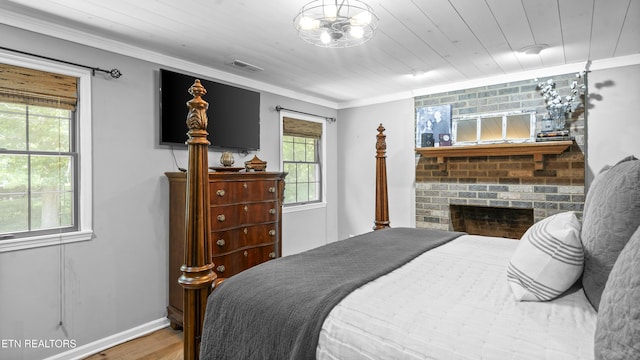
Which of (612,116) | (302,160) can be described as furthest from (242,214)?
(612,116)

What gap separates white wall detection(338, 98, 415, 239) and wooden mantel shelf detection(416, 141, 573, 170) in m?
0.42

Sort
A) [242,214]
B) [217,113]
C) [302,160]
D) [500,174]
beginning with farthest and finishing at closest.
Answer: [302,160], [500,174], [217,113], [242,214]

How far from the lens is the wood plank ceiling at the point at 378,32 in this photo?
2234 millimetres

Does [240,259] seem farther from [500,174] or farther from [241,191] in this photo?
[500,174]

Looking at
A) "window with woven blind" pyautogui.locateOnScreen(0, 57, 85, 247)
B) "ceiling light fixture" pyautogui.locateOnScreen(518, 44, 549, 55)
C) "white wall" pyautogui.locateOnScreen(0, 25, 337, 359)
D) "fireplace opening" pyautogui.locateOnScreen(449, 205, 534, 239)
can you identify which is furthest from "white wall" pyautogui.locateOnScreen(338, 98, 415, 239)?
"window with woven blind" pyautogui.locateOnScreen(0, 57, 85, 247)

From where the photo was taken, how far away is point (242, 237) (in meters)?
→ 3.16

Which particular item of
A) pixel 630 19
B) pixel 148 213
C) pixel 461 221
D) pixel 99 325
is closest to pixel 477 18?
pixel 630 19

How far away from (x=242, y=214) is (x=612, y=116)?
362 cm

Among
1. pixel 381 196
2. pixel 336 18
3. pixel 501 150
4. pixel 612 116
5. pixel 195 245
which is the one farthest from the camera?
pixel 501 150

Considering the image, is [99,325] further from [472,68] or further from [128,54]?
[472,68]

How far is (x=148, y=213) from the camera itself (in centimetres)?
299

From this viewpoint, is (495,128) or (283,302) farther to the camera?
(495,128)

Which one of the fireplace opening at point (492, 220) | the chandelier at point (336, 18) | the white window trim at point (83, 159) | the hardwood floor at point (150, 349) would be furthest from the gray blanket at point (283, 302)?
the fireplace opening at point (492, 220)

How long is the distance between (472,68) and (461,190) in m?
1.39
